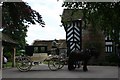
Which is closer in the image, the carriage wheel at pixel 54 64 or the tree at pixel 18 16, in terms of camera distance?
the tree at pixel 18 16

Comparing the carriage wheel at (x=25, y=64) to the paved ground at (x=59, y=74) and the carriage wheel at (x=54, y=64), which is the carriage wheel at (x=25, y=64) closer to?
the paved ground at (x=59, y=74)

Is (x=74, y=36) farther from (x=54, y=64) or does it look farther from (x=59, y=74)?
(x=59, y=74)

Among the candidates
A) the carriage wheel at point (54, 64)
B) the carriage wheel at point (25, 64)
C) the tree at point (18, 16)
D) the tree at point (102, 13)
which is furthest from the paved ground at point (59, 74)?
the tree at point (18, 16)

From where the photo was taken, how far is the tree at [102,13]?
575 inches

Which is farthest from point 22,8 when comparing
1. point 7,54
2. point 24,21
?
point 7,54

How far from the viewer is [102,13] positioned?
1509 centimetres

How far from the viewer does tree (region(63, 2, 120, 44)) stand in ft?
47.9

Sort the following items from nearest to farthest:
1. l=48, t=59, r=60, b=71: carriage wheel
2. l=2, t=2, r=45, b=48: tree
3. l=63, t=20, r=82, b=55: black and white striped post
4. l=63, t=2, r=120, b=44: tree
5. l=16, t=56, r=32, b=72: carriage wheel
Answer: l=2, t=2, r=45, b=48: tree → l=63, t=2, r=120, b=44: tree → l=16, t=56, r=32, b=72: carriage wheel → l=48, t=59, r=60, b=71: carriage wheel → l=63, t=20, r=82, b=55: black and white striped post

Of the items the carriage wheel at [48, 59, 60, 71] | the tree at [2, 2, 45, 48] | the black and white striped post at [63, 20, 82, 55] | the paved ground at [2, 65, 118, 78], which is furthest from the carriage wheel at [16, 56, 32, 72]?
the black and white striped post at [63, 20, 82, 55]

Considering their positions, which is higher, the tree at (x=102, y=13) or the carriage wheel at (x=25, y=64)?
the tree at (x=102, y=13)

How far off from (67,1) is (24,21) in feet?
14.1

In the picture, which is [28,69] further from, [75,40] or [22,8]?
[75,40]

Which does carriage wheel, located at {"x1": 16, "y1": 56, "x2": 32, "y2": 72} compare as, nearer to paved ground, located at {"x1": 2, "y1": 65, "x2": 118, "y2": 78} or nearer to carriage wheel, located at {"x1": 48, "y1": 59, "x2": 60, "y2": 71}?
paved ground, located at {"x1": 2, "y1": 65, "x2": 118, "y2": 78}

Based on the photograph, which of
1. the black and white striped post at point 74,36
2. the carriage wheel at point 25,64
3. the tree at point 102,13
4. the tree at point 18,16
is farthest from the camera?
the black and white striped post at point 74,36
